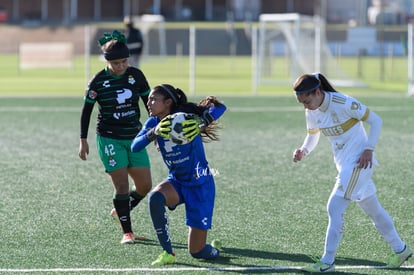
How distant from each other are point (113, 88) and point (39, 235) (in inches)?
59.0

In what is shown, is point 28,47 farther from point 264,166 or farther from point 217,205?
point 217,205

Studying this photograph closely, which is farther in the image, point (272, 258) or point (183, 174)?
point (272, 258)

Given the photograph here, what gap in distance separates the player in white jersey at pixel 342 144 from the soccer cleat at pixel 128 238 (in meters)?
1.74

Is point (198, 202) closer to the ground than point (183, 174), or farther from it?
closer to the ground

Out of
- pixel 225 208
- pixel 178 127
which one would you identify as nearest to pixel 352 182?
pixel 178 127

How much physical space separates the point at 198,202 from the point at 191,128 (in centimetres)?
66

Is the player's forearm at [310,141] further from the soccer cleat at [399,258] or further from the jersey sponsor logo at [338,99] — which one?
the soccer cleat at [399,258]

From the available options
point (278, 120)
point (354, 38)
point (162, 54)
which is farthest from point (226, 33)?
point (278, 120)

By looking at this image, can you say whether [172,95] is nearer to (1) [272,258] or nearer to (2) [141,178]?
(2) [141,178]

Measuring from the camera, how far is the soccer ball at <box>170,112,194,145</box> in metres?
6.93

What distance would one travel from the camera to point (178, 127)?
22.8ft

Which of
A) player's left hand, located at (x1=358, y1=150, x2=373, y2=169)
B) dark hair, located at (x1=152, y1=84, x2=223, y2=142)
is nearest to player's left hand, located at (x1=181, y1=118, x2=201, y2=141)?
dark hair, located at (x1=152, y1=84, x2=223, y2=142)

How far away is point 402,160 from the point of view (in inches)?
502

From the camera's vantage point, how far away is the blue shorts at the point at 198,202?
7293 millimetres
